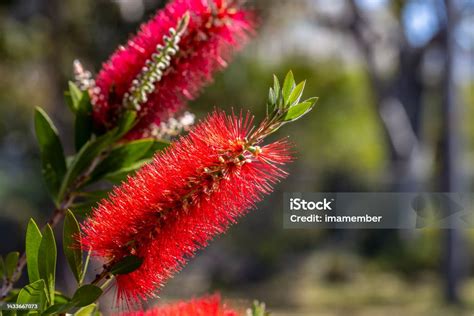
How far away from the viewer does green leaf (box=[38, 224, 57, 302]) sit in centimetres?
60

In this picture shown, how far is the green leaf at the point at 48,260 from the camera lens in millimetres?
595

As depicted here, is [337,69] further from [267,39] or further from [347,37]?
[267,39]

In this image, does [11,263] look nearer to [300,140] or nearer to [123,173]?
[123,173]

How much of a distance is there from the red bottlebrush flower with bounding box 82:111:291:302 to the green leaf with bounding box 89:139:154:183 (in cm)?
21

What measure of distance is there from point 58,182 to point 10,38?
794 centimetres

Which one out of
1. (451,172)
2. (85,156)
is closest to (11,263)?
(85,156)

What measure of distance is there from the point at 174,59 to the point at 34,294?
0.27m

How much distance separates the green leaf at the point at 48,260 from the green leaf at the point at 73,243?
1 centimetres

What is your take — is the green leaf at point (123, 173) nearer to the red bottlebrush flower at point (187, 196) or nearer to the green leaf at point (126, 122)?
the green leaf at point (126, 122)

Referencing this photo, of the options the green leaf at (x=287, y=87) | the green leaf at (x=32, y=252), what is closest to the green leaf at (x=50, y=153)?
the green leaf at (x=32, y=252)

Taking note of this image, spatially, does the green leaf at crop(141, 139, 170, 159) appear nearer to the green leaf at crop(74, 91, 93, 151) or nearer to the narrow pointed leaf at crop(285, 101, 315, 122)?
the green leaf at crop(74, 91, 93, 151)

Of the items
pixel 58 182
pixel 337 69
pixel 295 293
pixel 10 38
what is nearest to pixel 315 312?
pixel 295 293

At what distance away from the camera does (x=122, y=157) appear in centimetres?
78

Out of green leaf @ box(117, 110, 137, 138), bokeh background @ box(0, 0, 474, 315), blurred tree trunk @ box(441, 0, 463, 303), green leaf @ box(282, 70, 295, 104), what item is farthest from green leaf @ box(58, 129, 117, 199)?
blurred tree trunk @ box(441, 0, 463, 303)
